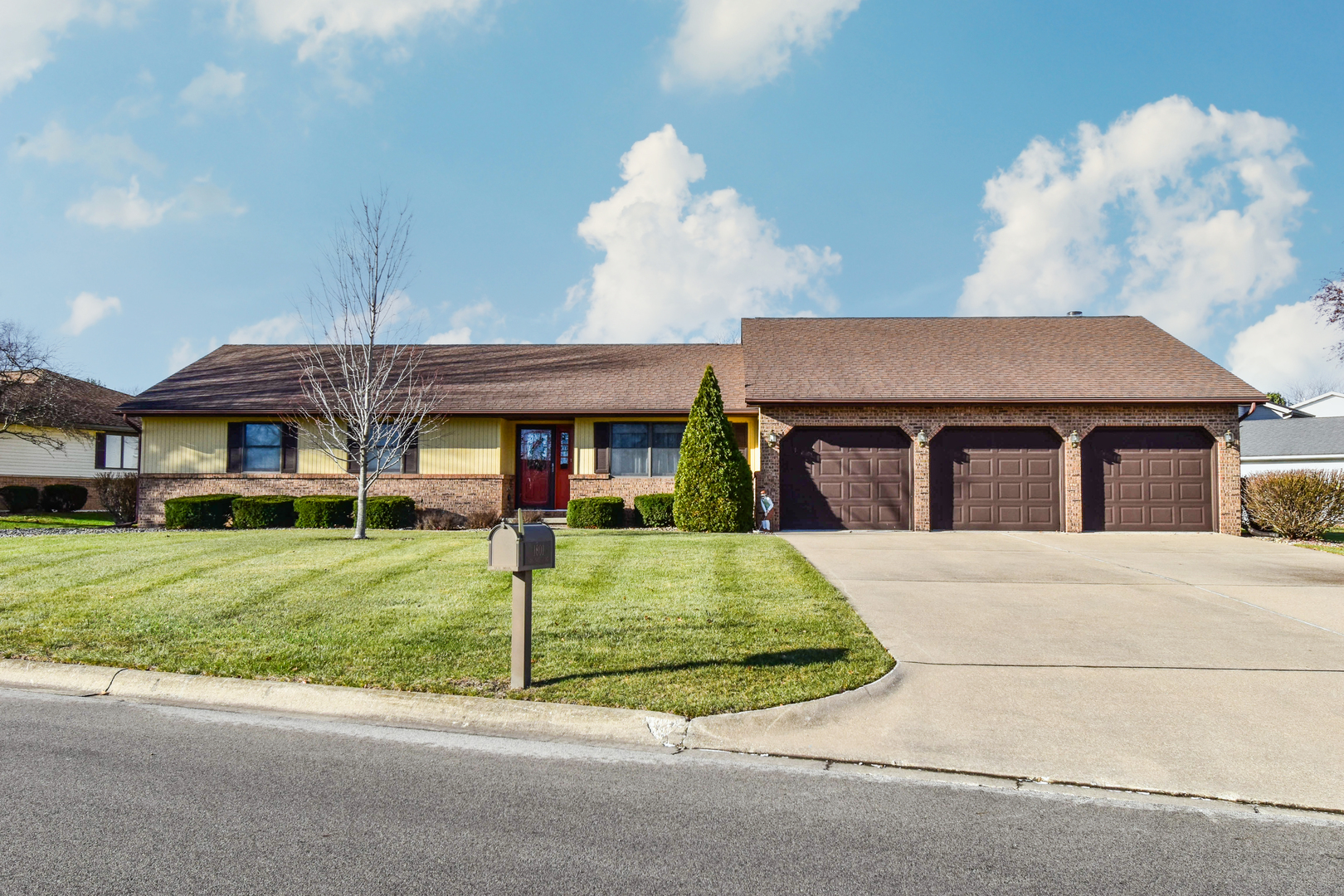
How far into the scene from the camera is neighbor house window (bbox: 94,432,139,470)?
30297mm

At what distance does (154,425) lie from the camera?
2097cm

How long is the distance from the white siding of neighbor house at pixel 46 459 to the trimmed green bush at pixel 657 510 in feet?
73.7

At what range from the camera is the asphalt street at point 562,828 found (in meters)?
3.19

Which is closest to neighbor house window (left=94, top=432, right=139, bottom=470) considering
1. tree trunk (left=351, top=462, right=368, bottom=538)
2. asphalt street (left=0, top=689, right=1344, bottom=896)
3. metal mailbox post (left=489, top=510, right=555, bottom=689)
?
tree trunk (left=351, top=462, right=368, bottom=538)

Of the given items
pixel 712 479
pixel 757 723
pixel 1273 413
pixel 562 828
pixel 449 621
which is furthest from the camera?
pixel 1273 413

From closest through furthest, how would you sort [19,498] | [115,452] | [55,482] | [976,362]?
[976,362] < [19,498] < [55,482] < [115,452]

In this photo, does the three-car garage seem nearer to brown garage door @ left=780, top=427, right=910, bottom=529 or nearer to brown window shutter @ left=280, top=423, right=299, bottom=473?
brown garage door @ left=780, top=427, right=910, bottom=529

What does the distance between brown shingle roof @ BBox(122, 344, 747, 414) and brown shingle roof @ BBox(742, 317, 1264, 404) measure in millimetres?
1781

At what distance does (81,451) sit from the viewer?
29.8 meters

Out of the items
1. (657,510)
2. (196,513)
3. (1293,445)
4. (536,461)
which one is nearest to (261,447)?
(196,513)

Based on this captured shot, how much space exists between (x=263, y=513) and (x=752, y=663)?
52.5 feet

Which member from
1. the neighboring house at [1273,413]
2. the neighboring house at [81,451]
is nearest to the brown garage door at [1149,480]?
the neighboring house at [81,451]

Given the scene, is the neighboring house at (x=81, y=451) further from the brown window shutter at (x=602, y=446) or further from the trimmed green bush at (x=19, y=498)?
the brown window shutter at (x=602, y=446)

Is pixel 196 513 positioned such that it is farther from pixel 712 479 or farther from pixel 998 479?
pixel 998 479
